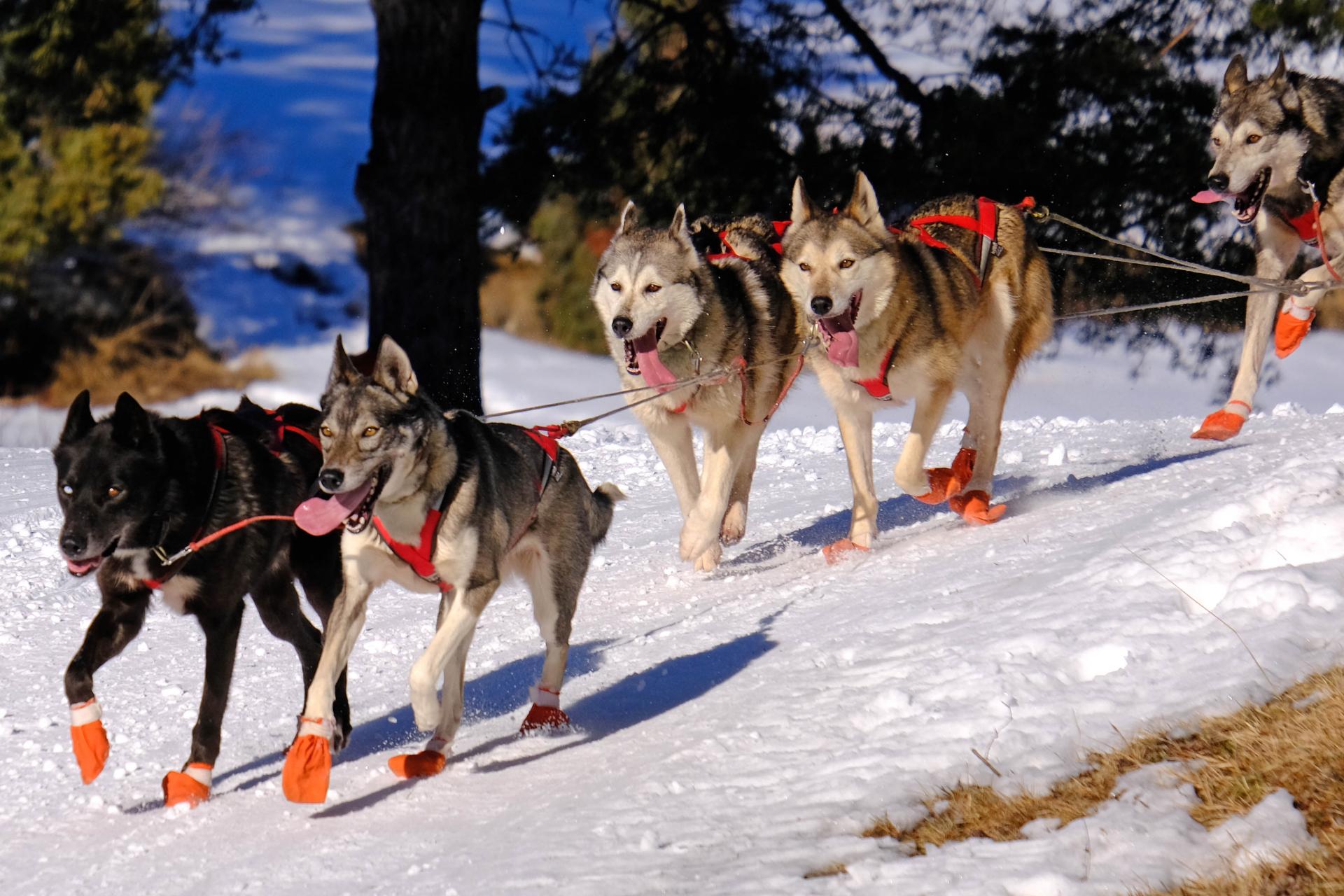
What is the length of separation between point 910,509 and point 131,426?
3944 millimetres

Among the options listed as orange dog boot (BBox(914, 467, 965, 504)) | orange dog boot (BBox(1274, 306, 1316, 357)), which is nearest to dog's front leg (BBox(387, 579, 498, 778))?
orange dog boot (BBox(914, 467, 965, 504))

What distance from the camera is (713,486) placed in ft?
19.1

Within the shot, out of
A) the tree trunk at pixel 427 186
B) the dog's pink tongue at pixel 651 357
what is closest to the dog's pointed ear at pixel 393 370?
the dog's pink tongue at pixel 651 357

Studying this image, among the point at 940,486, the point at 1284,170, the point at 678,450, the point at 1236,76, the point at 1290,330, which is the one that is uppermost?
the point at 1236,76

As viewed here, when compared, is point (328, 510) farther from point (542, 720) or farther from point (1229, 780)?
point (1229, 780)

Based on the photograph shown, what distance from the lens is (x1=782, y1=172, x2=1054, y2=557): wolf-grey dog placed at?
5875 mm

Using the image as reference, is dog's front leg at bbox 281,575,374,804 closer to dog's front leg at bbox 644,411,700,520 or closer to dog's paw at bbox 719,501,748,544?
dog's front leg at bbox 644,411,700,520

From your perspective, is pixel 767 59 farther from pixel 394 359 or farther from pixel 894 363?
pixel 394 359

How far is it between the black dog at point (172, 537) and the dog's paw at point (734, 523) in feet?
7.51

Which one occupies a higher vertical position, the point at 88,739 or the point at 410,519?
the point at 410,519

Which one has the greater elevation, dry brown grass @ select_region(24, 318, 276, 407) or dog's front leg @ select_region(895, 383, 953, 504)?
dog's front leg @ select_region(895, 383, 953, 504)

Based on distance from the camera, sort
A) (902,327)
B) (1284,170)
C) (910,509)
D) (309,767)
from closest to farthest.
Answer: (309,767) < (902,327) < (1284,170) < (910,509)

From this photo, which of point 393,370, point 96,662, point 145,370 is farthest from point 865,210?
point 145,370

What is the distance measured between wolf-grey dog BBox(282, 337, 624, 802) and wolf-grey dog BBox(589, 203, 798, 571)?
1.40m
